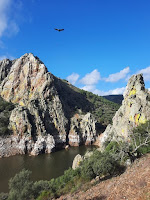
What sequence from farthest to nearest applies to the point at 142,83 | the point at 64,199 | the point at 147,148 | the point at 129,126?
1. the point at 142,83
2. the point at 129,126
3. the point at 147,148
4. the point at 64,199

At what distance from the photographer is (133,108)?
4119 centimetres

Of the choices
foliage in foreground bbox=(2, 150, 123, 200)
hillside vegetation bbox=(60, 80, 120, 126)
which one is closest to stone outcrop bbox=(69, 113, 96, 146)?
hillside vegetation bbox=(60, 80, 120, 126)

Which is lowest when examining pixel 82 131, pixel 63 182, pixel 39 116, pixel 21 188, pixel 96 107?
pixel 63 182

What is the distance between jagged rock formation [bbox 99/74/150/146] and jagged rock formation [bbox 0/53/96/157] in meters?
30.7

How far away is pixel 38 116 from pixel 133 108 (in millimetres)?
43031

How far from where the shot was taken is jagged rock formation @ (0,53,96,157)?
6097cm

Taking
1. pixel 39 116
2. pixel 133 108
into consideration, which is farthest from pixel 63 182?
pixel 39 116

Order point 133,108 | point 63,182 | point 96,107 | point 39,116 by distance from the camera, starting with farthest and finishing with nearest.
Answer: point 96,107, point 39,116, point 133,108, point 63,182

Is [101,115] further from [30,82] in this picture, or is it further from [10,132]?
[10,132]

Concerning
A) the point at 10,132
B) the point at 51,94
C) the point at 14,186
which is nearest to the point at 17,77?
the point at 51,94

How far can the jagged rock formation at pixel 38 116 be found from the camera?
60969 mm

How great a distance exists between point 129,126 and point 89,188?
23398 mm

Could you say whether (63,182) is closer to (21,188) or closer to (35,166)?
(21,188)

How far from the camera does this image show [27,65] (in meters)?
86.8
